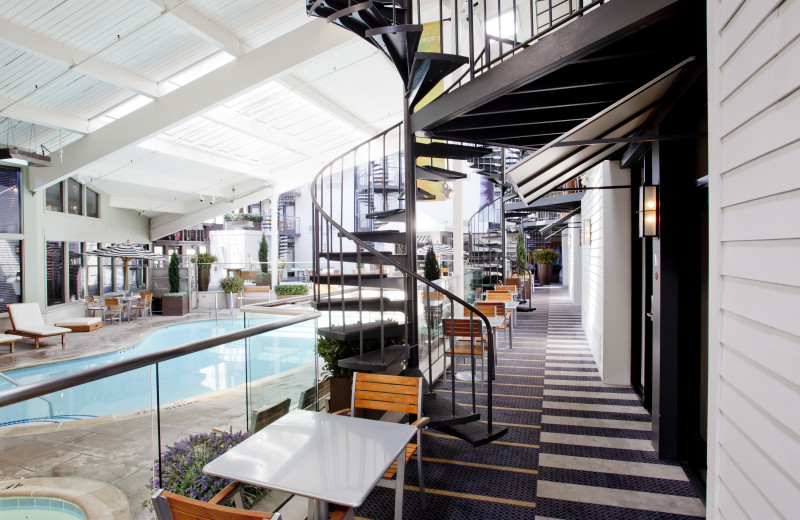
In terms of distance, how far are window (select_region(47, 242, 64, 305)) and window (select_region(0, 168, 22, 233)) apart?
1152 mm

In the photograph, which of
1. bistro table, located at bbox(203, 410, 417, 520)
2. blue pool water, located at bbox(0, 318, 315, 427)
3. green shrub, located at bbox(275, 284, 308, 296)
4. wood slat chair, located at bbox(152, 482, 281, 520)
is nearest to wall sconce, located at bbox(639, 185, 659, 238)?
bistro table, located at bbox(203, 410, 417, 520)

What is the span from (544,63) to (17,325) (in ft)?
35.3

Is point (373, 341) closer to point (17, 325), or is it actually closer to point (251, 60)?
point (251, 60)

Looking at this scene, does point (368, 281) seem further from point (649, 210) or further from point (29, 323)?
point (29, 323)

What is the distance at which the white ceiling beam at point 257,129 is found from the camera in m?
9.13

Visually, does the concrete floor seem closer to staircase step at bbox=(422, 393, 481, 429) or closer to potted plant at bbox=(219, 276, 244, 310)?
staircase step at bbox=(422, 393, 481, 429)

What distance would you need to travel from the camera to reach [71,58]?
6.04 m

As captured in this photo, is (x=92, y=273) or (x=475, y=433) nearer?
(x=475, y=433)

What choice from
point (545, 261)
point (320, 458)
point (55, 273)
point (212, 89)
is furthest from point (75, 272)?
point (545, 261)

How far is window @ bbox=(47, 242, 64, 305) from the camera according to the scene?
10391mm

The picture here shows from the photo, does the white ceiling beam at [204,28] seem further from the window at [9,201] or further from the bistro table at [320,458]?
the window at [9,201]

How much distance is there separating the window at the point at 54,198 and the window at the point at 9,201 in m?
0.83

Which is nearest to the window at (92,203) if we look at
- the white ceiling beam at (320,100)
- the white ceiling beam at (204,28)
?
the white ceiling beam at (320,100)
